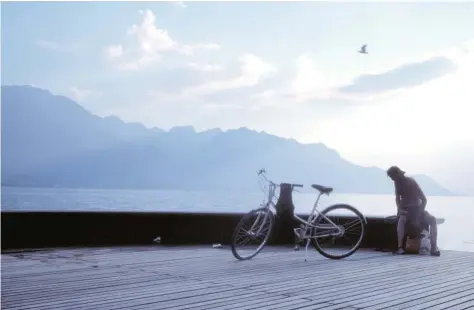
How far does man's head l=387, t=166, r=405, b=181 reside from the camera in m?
7.86

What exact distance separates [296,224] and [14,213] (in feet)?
15.0

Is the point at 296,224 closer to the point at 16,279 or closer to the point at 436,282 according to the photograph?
the point at 436,282

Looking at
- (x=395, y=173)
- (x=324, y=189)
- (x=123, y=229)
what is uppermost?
(x=395, y=173)

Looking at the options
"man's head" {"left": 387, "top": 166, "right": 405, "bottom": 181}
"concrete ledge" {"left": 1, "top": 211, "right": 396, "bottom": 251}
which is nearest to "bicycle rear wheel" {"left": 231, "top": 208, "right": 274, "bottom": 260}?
"concrete ledge" {"left": 1, "top": 211, "right": 396, "bottom": 251}

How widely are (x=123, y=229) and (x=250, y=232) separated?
8.71 feet

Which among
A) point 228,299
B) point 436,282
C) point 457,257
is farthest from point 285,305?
point 457,257

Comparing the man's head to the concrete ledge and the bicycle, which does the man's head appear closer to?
the bicycle

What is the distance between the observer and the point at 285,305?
4062 millimetres

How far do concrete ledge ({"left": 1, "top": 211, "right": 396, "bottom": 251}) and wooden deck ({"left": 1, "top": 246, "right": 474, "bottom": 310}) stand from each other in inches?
24.1

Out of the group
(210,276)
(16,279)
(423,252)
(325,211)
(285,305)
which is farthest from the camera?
(423,252)

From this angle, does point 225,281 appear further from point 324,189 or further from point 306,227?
point 324,189

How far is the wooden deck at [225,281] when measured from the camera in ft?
13.6

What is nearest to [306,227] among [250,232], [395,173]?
[250,232]

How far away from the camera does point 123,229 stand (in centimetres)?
851
